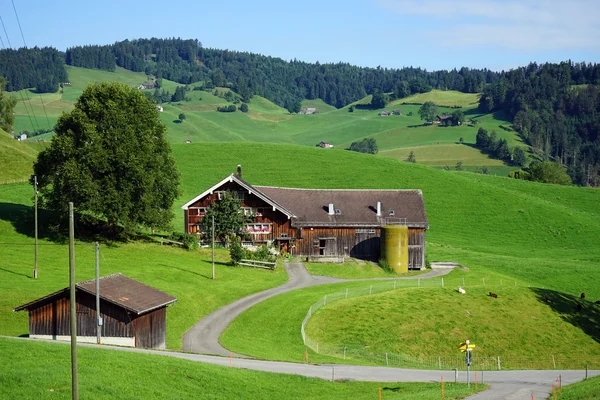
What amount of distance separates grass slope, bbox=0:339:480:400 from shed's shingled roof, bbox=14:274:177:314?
Answer: 295 inches

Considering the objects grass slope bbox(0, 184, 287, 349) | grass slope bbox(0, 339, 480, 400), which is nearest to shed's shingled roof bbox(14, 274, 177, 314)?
grass slope bbox(0, 184, 287, 349)

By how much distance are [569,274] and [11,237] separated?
56.5 m

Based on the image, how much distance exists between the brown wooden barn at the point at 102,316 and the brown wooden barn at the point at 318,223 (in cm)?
3510

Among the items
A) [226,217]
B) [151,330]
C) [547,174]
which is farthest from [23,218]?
[547,174]

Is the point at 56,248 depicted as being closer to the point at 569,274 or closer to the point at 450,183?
the point at 569,274

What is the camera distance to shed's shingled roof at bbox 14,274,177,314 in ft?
160

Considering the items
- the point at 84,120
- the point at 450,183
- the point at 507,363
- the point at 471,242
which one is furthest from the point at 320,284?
the point at 450,183

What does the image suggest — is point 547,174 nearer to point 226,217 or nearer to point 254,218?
point 254,218

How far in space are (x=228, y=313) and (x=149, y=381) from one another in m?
24.4

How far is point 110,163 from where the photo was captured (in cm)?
7644

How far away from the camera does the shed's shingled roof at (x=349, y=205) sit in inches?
3423

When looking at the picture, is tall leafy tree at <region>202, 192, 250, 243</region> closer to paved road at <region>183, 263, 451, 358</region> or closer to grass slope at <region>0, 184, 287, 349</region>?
grass slope at <region>0, 184, 287, 349</region>

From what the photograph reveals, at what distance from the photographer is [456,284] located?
7419 cm

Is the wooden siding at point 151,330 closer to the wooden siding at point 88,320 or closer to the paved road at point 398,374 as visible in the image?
the wooden siding at point 88,320
